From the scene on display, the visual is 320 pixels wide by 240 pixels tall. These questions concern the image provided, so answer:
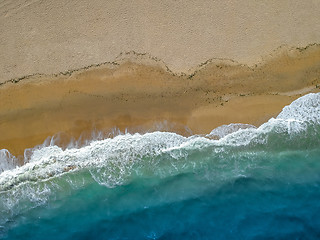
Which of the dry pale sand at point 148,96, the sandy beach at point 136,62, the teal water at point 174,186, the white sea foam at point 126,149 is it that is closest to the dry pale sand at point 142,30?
the sandy beach at point 136,62

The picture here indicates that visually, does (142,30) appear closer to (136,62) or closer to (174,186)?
(136,62)

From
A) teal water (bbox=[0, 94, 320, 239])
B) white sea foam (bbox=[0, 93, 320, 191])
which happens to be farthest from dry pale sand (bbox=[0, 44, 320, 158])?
teal water (bbox=[0, 94, 320, 239])

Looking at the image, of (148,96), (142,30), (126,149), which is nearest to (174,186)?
(126,149)

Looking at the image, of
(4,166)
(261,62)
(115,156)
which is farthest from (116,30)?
(4,166)

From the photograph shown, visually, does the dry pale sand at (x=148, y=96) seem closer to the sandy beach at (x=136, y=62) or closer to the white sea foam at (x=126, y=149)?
the sandy beach at (x=136, y=62)

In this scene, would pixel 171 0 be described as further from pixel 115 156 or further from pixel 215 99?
pixel 115 156

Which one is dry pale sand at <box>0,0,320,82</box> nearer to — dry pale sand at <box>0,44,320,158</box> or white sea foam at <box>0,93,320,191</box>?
dry pale sand at <box>0,44,320,158</box>
